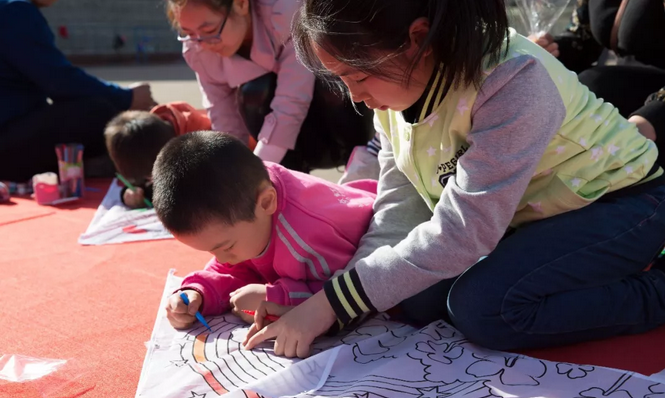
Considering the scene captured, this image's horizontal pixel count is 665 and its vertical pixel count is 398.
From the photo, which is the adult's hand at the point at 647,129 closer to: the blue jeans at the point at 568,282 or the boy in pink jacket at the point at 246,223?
the blue jeans at the point at 568,282

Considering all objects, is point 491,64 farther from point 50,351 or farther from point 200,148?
point 50,351

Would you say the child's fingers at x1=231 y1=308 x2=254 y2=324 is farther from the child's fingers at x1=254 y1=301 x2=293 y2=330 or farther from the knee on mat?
the knee on mat

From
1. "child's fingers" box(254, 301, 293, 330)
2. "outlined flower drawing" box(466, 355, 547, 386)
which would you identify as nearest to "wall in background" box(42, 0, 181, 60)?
"child's fingers" box(254, 301, 293, 330)

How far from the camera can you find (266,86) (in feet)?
7.54

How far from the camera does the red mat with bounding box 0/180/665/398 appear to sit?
1250 mm

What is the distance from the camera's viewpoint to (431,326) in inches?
53.2

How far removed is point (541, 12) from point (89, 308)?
1.66 metres

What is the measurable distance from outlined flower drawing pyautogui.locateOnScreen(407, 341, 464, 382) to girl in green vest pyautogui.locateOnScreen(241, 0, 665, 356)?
5cm

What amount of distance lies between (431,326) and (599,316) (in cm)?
31

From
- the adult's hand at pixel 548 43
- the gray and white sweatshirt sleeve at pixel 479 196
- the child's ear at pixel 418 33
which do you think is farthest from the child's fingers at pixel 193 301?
the adult's hand at pixel 548 43

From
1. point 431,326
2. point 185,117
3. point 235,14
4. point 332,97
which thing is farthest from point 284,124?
point 431,326

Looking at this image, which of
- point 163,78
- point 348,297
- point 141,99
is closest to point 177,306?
point 348,297

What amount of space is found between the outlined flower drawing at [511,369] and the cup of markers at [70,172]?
6.28ft

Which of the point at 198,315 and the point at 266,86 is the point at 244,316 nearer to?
the point at 198,315
